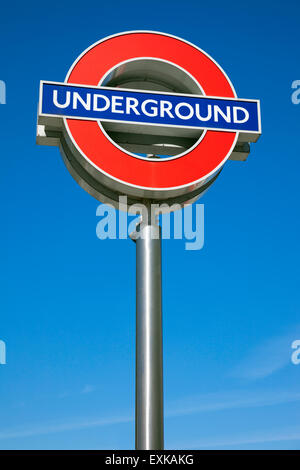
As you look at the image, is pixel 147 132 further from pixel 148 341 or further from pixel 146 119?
pixel 148 341

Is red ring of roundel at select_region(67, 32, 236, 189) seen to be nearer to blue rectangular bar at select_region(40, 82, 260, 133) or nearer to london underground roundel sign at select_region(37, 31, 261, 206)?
london underground roundel sign at select_region(37, 31, 261, 206)

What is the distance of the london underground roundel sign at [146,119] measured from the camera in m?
7.62

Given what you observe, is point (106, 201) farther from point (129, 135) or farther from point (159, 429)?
point (159, 429)

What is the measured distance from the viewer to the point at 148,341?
718 cm

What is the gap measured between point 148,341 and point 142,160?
2.31 m

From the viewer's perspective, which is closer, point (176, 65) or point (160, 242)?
point (160, 242)

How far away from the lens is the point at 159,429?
6.88 m

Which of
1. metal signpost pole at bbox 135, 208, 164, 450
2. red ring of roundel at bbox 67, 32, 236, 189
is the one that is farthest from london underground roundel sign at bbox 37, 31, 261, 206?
metal signpost pole at bbox 135, 208, 164, 450

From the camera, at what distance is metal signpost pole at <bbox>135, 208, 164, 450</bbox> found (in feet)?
22.6

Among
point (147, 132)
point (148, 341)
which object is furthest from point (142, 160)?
point (148, 341)
